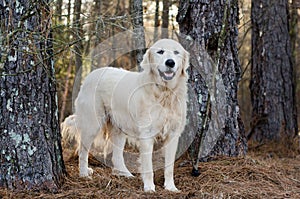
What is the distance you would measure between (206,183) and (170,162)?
43 cm

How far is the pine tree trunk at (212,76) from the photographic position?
529 centimetres

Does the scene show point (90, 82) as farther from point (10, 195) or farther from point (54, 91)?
point (10, 195)

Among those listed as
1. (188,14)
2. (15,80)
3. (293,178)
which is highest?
(188,14)

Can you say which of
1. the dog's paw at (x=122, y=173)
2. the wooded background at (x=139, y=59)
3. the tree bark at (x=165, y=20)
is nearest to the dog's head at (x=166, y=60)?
the wooded background at (x=139, y=59)

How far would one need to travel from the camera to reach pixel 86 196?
4090mm

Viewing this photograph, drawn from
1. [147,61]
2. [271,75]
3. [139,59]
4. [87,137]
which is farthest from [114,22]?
[271,75]

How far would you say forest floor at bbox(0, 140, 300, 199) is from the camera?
418cm

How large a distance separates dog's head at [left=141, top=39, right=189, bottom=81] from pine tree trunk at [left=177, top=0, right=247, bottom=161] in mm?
744

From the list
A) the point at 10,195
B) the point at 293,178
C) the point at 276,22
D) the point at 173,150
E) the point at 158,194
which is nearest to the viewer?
the point at 10,195

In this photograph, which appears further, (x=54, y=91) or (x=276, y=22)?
(x=276, y=22)

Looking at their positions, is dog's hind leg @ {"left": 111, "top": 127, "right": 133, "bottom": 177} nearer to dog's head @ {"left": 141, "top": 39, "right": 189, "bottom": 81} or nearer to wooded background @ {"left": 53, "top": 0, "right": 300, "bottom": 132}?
wooded background @ {"left": 53, "top": 0, "right": 300, "bottom": 132}

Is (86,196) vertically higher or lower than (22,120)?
lower

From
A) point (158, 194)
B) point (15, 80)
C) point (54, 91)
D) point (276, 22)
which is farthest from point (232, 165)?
point (276, 22)

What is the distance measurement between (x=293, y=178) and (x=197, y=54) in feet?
Result: 5.95
